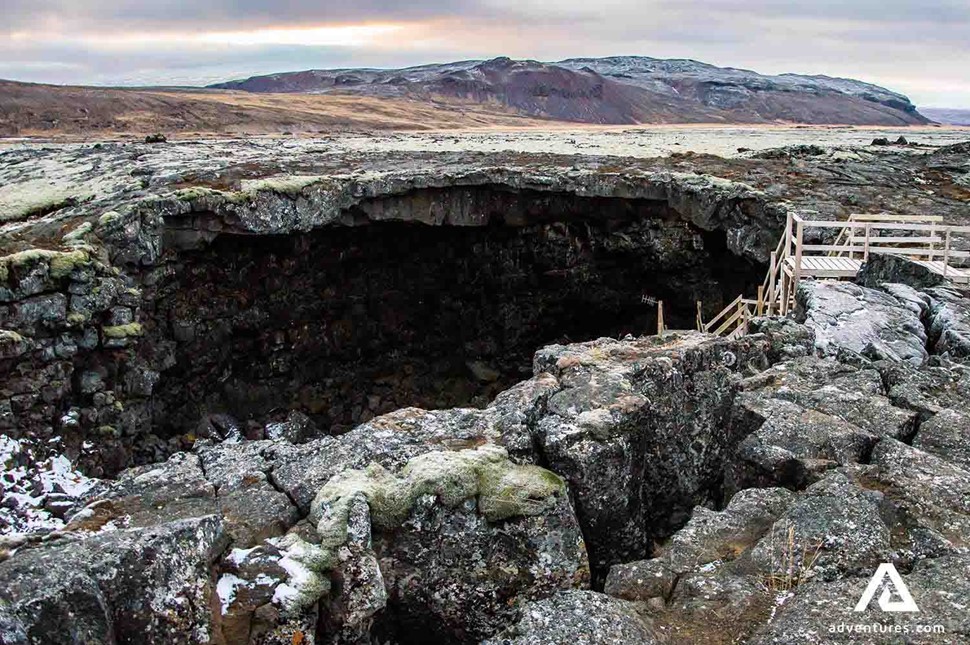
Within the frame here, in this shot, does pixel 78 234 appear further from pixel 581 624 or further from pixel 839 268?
pixel 839 268

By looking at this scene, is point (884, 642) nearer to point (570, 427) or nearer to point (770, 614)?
point (770, 614)

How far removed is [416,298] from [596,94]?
13476cm

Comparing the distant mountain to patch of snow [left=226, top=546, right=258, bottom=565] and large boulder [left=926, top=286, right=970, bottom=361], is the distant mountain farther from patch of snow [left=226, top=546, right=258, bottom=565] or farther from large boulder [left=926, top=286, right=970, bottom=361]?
patch of snow [left=226, top=546, right=258, bottom=565]

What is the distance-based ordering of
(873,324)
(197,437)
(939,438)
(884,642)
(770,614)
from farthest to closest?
1. (197,437)
2. (873,324)
3. (939,438)
4. (770,614)
5. (884,642)

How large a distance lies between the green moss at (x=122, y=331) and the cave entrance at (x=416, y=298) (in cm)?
260

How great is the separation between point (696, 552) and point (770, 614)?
1282 millimetres

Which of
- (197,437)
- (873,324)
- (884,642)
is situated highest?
(873,324)

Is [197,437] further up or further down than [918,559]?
further down

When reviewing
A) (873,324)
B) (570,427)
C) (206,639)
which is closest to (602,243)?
(873,324)

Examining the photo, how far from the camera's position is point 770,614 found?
21.4 ft

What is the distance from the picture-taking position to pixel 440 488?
9.04 meters

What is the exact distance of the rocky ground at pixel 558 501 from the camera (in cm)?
672

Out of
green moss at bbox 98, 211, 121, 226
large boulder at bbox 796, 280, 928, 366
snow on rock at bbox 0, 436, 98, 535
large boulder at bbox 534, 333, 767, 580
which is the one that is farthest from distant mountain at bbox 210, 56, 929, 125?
large boulder at bbox 534, 333, 767, 580

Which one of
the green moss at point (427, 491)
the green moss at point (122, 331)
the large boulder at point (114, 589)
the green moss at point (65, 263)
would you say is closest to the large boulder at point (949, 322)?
the green moss at point (427, 491)
